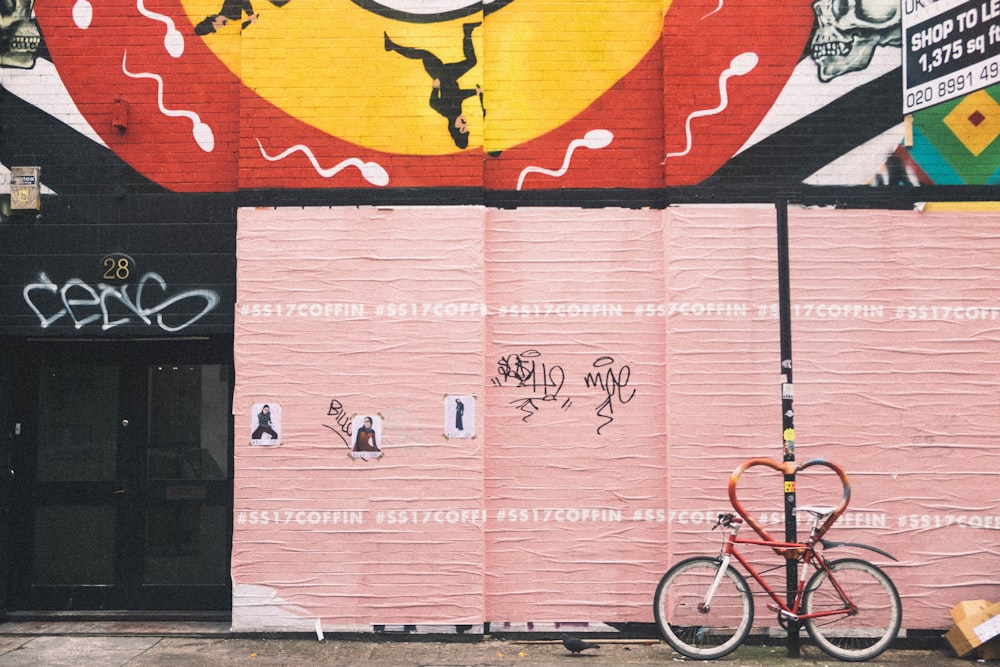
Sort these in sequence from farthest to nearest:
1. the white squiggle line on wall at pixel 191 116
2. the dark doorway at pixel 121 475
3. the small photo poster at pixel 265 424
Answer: the dark doorway at pixel 121 475
the white squiggle line on wall at pixel 191 116
the small photo poster at pixel 265 424

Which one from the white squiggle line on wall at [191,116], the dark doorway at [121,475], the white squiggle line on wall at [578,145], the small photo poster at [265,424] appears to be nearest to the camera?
the small photo poster at [265,424]

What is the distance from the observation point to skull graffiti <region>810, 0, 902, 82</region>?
281 inches

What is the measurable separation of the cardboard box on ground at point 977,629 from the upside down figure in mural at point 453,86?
538 centimetres

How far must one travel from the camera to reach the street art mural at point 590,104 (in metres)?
7.12

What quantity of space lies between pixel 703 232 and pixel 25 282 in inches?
228

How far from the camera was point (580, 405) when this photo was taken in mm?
7020

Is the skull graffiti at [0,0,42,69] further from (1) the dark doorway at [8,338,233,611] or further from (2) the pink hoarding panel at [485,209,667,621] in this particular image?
(2) the pink hoarding panel at [485,209,667,621]

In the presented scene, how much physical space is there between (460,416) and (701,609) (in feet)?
7.85

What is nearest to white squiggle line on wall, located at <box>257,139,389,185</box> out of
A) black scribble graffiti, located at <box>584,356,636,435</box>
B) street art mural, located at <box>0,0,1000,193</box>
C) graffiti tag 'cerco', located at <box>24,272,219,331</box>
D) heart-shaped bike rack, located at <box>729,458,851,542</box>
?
street art mural, located at <box>0,0,1000,193</box>

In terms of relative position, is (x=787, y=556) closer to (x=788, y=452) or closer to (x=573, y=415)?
(x=788, y=452)

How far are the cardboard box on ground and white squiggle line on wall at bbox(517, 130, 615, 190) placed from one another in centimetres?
465

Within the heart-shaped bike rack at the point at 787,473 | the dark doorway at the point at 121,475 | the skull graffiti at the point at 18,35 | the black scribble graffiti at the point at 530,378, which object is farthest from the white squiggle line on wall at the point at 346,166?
the heart-shaped bike rack at the point at 787,473

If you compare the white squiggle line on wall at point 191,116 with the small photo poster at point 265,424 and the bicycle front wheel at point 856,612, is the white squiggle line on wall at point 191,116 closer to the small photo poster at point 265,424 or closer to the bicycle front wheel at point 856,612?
the small photo poster at point 265,424

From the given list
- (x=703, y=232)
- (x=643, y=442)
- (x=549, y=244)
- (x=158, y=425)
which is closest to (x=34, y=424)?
(x=158, y=425)
